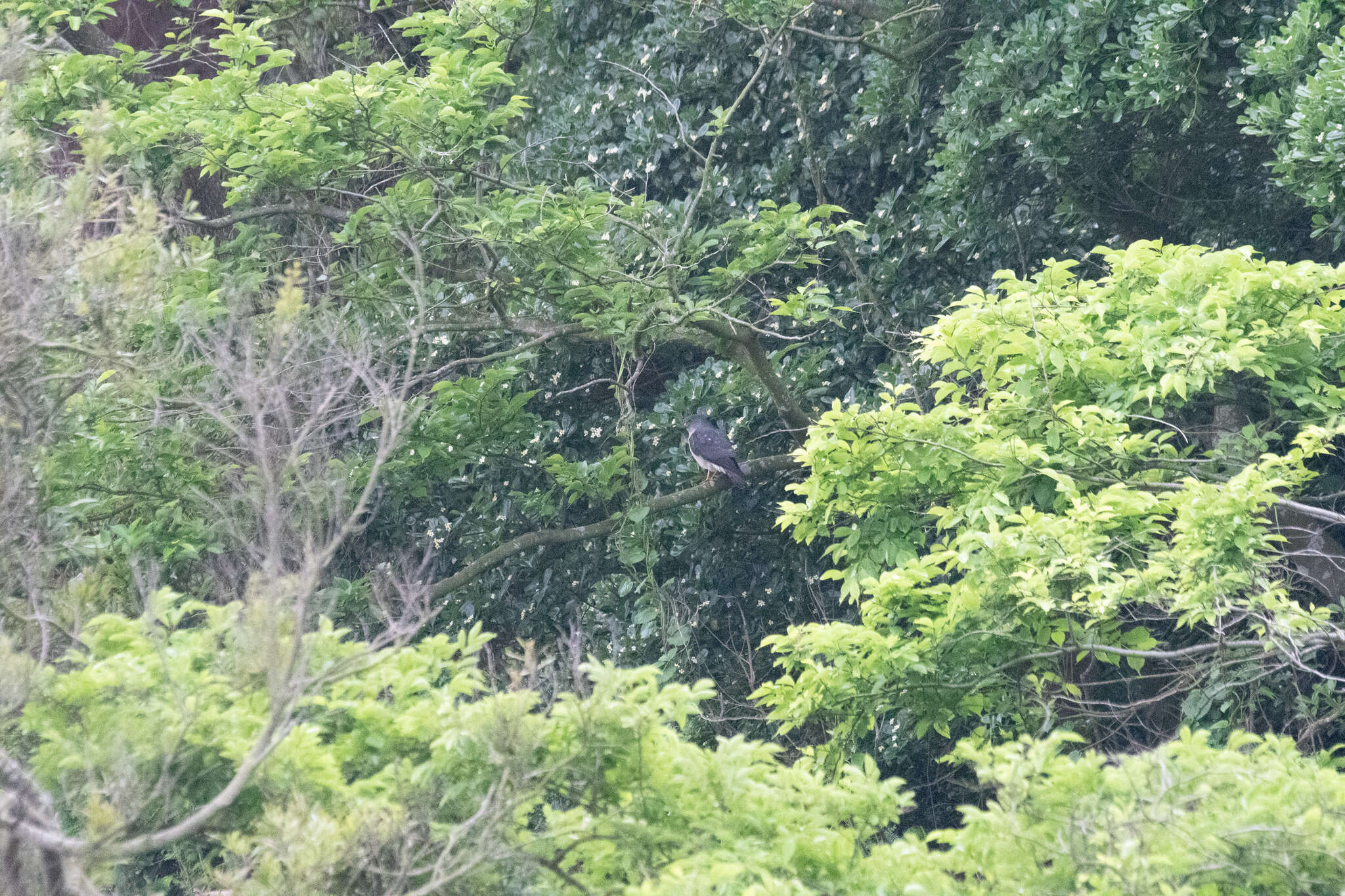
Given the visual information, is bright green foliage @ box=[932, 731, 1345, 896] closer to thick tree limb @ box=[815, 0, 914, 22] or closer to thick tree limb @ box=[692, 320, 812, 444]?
thick tree limb @ box=[692, 320, 812, 444]

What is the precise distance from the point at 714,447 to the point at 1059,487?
11.6 ft

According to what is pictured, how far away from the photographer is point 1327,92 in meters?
5.62

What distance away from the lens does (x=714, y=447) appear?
26.6ft

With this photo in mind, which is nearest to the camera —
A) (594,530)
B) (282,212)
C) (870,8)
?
(282,212)

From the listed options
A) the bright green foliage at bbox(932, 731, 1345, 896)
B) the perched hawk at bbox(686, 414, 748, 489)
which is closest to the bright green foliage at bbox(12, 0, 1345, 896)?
the bright green foliage at bbox(932, 731, 1345, 896)

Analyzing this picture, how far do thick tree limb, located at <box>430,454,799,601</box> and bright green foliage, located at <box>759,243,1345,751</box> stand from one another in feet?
7.89

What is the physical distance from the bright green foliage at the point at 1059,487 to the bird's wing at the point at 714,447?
232 centimetres

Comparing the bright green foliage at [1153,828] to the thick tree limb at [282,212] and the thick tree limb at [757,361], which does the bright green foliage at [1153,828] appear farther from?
the thick tree limb at [282,212]

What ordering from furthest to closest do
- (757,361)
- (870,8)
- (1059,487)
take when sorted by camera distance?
(870,8) → (757,361) → (1059,487)

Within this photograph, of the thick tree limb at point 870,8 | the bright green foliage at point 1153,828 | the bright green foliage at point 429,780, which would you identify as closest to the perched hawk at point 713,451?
the thick tree limb at point 870,8

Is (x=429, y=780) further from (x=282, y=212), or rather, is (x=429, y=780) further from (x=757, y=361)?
(x=282, y=212)

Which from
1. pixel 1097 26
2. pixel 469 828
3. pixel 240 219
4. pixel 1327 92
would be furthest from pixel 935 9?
pixel 469 828

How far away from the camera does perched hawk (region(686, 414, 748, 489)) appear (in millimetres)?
7906

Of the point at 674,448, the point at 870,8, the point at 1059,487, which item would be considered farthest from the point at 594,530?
the point at 1059,487
